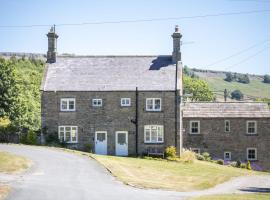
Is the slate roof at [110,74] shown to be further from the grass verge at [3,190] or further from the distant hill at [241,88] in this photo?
the distant hill at [241,88]

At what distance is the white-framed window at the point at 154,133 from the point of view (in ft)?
152

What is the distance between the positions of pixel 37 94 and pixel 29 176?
6149 centimetres

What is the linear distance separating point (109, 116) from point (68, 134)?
14.8 feet

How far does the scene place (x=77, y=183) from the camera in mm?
27438

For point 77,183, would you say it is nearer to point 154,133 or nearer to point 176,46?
point 154,133

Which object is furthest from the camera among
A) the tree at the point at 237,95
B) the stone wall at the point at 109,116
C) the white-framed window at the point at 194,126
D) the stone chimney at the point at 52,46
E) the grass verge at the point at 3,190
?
the tree at the point at 237,95

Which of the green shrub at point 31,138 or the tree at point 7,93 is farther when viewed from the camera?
the tree at point 7,93

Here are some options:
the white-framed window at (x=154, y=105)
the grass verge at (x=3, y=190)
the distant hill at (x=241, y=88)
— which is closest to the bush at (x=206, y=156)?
the white-framed window at (x=154, y=105)

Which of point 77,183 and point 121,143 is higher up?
point 121,143

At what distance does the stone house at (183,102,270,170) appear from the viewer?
5338cm

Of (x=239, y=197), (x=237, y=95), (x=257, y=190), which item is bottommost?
(x=257, y=190)

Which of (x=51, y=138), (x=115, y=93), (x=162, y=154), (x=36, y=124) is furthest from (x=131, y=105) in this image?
(x=36, y=124)

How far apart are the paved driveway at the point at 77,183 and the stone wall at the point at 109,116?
24.8ft

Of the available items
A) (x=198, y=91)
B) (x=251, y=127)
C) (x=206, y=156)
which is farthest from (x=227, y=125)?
(x=198, y=91)
